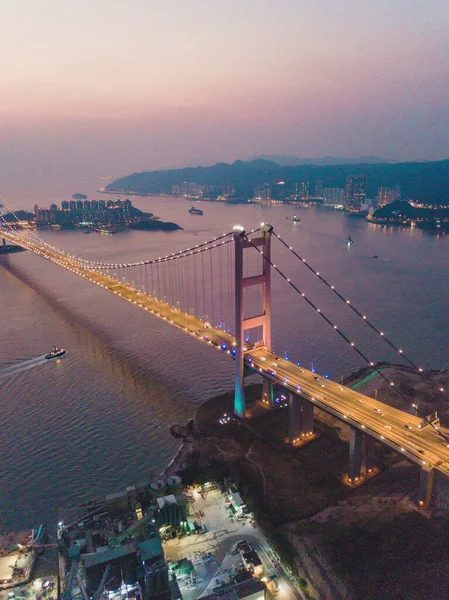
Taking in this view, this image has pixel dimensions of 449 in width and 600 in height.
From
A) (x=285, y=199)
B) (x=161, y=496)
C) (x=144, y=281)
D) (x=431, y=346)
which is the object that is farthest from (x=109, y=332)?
(x=285, y=199)

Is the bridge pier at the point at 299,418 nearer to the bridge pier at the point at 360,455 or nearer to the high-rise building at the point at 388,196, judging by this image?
the bridge pier at the point at 360,455

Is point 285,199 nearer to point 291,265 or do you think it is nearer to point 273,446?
point 291,265

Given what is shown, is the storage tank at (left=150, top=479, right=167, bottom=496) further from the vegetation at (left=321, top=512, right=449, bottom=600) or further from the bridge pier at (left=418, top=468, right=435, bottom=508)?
the bridge pier at (left=418, top=468, right=435, bottom=508)

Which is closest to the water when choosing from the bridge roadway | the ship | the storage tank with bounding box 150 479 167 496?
the storage tank with bounding box 150 479 167 496

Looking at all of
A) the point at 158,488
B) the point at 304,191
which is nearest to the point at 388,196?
the point at 304,191

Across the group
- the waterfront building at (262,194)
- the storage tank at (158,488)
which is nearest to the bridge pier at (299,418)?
the storage tank at (158,488)
